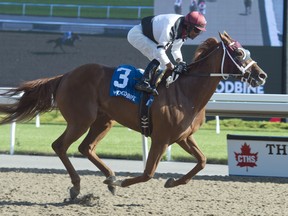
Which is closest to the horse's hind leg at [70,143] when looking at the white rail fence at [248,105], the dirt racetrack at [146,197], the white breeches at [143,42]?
the dirt racetrack at [146,197]

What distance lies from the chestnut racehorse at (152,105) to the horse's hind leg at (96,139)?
0.01 meters

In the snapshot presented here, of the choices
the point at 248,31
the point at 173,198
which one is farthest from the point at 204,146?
the point at 248,31

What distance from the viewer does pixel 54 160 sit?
434 inches

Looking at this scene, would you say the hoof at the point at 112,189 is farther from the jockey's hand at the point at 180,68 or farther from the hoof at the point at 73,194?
the jockey's hand at the point at 180,68

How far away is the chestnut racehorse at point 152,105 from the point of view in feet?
23.2

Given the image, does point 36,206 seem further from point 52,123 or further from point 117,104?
point 52,123

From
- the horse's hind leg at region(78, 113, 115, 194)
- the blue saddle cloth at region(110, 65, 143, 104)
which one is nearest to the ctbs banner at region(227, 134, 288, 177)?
the horse's hind leg at region(78, 113, 115, 194)

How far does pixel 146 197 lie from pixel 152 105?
98cm

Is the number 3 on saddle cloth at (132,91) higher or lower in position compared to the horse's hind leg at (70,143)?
higher

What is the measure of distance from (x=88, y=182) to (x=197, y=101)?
193 centimetres

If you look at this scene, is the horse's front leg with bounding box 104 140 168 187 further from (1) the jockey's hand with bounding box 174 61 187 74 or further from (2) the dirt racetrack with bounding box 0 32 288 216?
(1) the jockey's hand with bounding box 174 61 187 74

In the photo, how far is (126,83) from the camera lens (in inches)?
291

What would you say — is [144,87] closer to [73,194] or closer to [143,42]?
[143,42]

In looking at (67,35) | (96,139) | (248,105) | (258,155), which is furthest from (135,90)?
(67,35)
